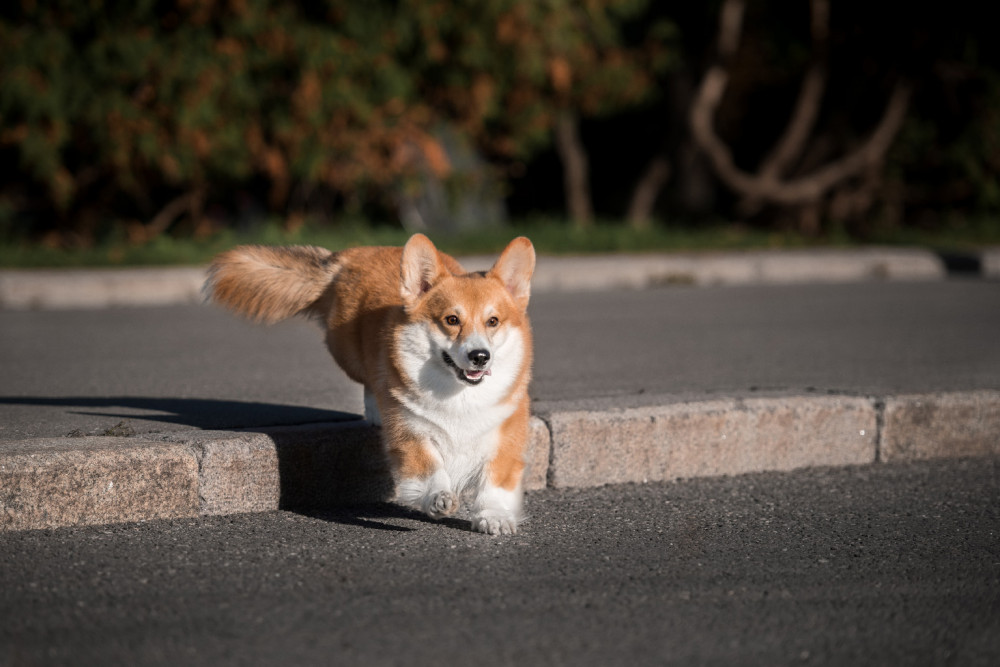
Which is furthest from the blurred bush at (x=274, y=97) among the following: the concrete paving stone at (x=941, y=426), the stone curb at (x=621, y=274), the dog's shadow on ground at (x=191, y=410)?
the concrete paving stone at (x=941, y=426)

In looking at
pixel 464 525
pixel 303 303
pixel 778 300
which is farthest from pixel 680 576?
pixel 778 300

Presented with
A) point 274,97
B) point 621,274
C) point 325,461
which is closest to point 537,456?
point 325,461

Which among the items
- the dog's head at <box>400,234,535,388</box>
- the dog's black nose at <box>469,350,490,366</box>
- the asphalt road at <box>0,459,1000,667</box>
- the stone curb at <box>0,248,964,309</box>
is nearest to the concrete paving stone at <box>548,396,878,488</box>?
the asphalt road at <box>0,459,1000,667</box>

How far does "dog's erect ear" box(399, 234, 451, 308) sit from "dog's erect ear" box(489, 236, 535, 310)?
0.20 metres

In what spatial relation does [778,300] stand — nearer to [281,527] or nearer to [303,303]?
[303,303]

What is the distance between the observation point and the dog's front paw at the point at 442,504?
12.3 ft

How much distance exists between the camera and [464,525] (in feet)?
12.9

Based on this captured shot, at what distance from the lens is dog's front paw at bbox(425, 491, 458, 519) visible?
3758mm

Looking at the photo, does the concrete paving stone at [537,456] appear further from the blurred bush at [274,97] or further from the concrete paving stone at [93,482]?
the blurred bush at [274,97]

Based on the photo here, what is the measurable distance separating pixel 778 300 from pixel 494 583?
21.8 feet

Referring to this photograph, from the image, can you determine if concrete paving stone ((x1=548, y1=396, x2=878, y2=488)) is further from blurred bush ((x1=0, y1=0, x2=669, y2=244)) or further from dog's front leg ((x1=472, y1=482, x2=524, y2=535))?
blurred bush ((x1=0, y1=0, x2=669, y2=244))

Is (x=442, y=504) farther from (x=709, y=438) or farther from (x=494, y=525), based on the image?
(x=709, y=438)

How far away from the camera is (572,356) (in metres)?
6.62

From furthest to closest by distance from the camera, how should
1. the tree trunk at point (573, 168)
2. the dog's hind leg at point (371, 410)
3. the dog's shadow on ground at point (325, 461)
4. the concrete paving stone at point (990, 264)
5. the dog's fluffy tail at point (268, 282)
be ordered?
1. the tree trunk at point (573, 168)
2. the concrete paving stone at point (990, 264)
3. the dog's fluffy tail at point (268, 282)
4. the dog's hind leg at point (371, 410)
5. the dog's shadow on ground at point (325, 461)
